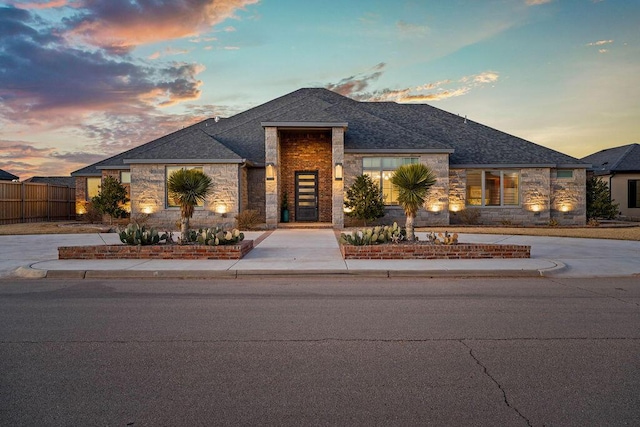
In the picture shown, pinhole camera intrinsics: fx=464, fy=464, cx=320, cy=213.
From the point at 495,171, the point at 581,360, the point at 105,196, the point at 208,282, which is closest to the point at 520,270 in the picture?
the point at 581,360

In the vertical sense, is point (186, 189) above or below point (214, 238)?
above

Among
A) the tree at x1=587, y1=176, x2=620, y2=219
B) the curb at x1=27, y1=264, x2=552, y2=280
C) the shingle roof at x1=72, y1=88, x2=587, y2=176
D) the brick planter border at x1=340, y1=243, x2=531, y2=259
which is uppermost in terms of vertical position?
the shingle roof at x1=72, y1=88, x2=587, y2=176

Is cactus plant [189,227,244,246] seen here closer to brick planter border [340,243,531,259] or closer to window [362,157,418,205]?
brick planter border [340,243,531,259]

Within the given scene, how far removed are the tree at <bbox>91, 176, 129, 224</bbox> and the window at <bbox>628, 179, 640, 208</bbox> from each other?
1313 inches

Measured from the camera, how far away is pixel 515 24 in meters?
19.0

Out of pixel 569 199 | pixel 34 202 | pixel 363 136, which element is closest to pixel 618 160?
pixel 569 199

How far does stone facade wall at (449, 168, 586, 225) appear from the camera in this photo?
82.0 ft

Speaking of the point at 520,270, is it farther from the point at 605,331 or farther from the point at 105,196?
the point at 105,196

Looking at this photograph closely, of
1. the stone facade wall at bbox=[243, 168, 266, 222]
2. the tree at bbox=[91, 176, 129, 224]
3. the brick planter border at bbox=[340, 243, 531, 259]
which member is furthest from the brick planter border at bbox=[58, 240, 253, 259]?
the tree at bbox=[91, 176, 129, 224]

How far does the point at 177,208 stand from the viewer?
23.5m

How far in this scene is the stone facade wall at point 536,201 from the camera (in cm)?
2498

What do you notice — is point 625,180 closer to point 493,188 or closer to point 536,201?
point 536,201

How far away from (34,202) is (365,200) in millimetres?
23891

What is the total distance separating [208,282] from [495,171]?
795 inches
